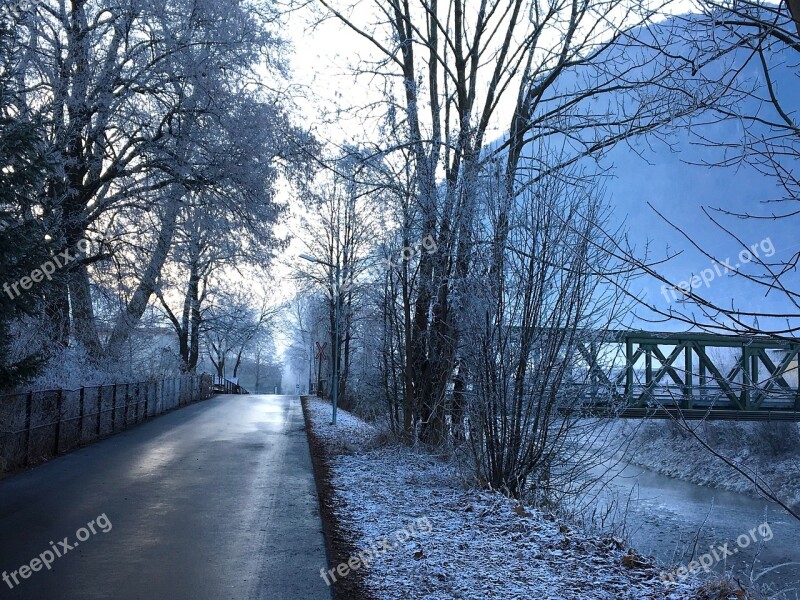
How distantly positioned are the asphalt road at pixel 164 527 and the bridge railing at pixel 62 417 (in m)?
0.56

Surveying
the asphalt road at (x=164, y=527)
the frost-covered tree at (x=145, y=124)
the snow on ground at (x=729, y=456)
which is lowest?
the snow on ground at (x=729, y=456)

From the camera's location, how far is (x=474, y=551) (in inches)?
265

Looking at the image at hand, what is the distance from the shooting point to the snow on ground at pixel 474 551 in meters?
5.67

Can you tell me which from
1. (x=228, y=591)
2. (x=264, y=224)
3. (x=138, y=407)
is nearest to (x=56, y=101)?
(x=264, y=224)

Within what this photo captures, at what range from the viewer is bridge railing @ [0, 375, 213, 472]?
1247 cm

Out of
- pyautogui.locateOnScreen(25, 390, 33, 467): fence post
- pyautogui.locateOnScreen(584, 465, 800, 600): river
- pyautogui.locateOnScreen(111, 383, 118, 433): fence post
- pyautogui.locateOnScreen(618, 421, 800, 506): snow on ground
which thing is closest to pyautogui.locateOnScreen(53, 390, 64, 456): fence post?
pyautogui.locateOnScreen(25, 390, 33, 467): fence post

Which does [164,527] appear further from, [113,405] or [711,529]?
[711,529]

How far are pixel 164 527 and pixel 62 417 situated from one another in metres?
8.31

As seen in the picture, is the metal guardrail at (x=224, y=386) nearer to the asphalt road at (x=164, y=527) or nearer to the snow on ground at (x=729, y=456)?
the snow on ground at (x=729, y=456)

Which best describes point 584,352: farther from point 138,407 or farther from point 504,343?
point 138,407

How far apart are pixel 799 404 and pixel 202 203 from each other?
58.5 feet

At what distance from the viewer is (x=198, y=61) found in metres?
19.0

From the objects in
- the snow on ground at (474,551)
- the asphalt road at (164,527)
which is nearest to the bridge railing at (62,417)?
the asphalt road at (164,527)

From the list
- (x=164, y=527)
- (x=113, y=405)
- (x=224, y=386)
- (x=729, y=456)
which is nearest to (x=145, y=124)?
(x=113, y=405)
